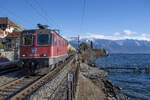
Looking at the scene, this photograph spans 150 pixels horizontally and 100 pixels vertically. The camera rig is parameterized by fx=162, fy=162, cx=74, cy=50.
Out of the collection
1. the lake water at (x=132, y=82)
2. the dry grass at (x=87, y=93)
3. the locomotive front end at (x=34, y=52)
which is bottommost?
the lake water at (x=132, y=82)

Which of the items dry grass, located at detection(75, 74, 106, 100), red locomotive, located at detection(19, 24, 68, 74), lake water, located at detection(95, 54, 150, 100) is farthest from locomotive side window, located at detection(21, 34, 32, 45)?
lake water, located at detection(95, 54, 150, 100)

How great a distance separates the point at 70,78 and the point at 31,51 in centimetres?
594

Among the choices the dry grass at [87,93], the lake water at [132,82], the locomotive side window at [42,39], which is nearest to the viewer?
the dry grass at [87,93]

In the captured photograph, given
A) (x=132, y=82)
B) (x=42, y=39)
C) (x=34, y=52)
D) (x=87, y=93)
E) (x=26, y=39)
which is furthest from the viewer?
(x=132, y=82)

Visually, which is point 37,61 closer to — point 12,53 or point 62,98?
point 62,98

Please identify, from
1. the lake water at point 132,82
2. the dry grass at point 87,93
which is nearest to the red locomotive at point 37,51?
the dry grass at point 87,93

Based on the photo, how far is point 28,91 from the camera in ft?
27.3

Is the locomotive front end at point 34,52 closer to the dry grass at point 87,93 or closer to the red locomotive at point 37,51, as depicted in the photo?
the red locomotive at point 37,51

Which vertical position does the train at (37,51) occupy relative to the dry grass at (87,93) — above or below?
above

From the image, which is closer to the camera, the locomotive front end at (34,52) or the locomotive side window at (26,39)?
the locomotive front end at (34,52)

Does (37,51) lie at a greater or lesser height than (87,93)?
greater

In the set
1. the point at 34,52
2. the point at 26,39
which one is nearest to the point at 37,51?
the point at 34,52

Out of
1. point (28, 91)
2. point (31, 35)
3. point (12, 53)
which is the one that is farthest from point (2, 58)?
point (28, 91)

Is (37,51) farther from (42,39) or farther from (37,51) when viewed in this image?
(42,39)
